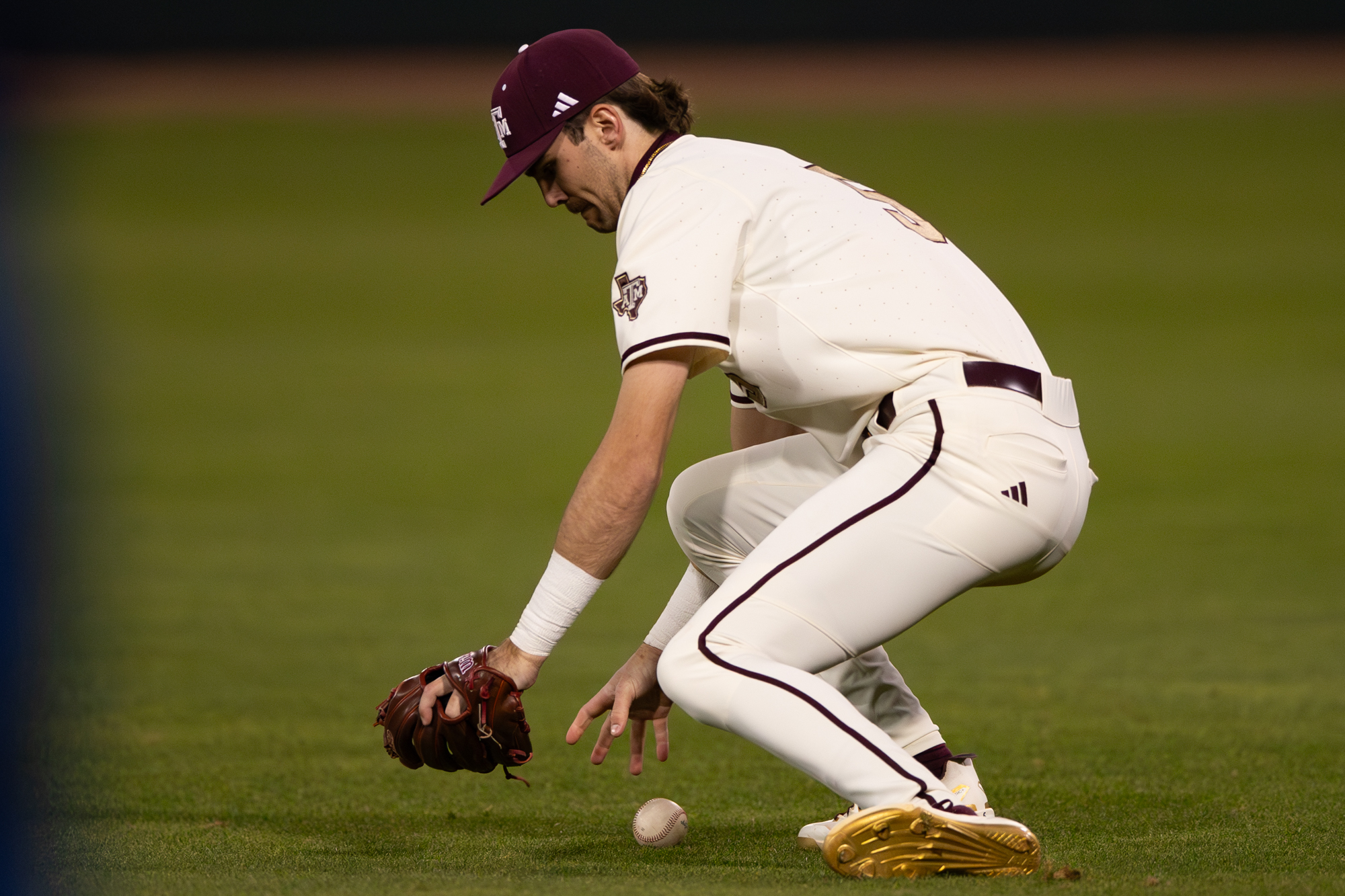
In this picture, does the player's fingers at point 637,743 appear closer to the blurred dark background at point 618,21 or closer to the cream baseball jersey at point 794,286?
the cream baseball jersey at point 794,286

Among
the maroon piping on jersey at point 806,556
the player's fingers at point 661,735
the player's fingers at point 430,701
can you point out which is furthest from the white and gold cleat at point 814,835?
the player's fingers at point 430,701

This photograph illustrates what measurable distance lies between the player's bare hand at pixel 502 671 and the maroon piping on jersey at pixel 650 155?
108 centimetres

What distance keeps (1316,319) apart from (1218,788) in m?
14.3

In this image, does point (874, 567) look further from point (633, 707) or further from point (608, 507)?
point (633, 707)

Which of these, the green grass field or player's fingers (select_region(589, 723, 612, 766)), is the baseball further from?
player's fingers (select_region(589, 723, 612, 766))

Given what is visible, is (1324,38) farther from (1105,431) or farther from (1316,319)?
(1105,431)

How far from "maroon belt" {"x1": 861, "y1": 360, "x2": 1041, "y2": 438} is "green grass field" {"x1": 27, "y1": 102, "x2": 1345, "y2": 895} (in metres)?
1.02

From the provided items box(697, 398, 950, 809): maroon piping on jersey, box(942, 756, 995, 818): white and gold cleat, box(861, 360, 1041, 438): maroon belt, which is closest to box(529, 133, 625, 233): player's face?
box(861, 360, 1041, 438): maroon belt

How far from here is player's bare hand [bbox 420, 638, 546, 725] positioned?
3.47 m

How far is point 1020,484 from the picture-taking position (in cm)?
338

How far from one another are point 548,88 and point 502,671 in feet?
4.28

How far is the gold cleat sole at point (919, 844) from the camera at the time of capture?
3.22 metres

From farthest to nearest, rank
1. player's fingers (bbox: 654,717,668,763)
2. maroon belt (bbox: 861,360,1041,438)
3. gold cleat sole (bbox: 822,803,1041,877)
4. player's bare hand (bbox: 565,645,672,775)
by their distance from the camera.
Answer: player's fingers (bbox: 654,717,668,763), player's bare hand (bbox: 565,645,672,775), maroon belt (bbox: 861,360,1041,438), gold cleat sole (bbox: 822,803,1041,877)

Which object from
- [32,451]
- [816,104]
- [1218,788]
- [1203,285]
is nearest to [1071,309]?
[1203,285]
